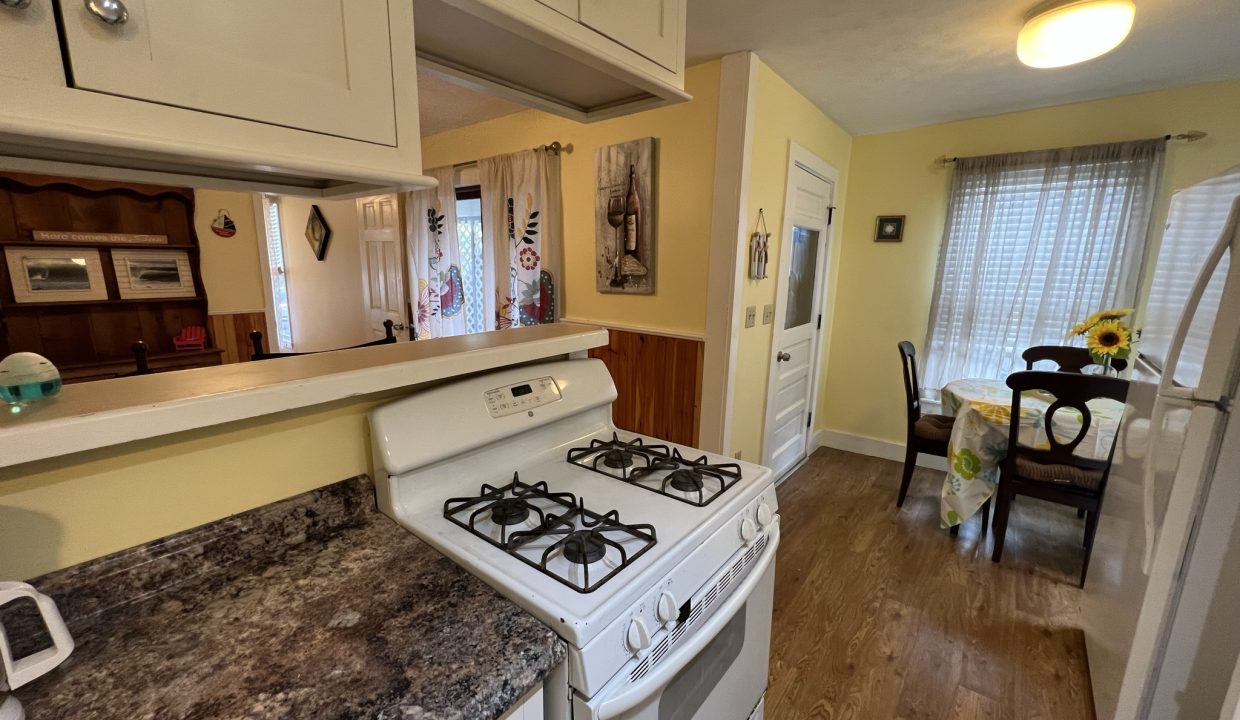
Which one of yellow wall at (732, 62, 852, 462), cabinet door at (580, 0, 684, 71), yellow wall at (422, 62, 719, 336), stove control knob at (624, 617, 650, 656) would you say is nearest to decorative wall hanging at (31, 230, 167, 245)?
yellow wall at (422, 62, 719, 336)

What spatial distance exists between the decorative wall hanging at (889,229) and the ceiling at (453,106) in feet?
8.32

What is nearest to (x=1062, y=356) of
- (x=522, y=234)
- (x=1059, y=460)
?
(x=1059, y=460)

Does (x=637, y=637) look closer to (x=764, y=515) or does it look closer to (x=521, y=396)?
(x=764, y=515)

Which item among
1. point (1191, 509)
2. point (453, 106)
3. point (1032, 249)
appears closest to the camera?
point (1191, 509)

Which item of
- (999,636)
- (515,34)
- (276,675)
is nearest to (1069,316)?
(999,636)

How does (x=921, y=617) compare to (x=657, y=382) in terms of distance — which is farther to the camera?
(x=657, y=382)

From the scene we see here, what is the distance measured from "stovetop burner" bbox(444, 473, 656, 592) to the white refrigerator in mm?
1112

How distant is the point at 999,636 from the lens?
73.0 inches

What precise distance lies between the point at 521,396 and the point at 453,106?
2.55 metres

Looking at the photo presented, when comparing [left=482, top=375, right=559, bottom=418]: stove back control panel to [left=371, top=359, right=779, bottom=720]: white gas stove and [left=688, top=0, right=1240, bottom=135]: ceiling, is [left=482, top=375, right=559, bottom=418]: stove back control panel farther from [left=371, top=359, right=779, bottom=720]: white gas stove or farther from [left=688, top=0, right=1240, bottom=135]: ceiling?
[left=688, top=0, right=1240, bottom=135]: ceiling

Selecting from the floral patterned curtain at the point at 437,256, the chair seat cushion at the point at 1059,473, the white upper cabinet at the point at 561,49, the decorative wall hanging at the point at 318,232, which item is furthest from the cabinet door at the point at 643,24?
the decorative wall hanging at the point at 318,232

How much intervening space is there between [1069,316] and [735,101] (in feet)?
7.65

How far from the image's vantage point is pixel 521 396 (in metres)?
1.21

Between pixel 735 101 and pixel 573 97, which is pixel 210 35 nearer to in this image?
pixel 573 97
